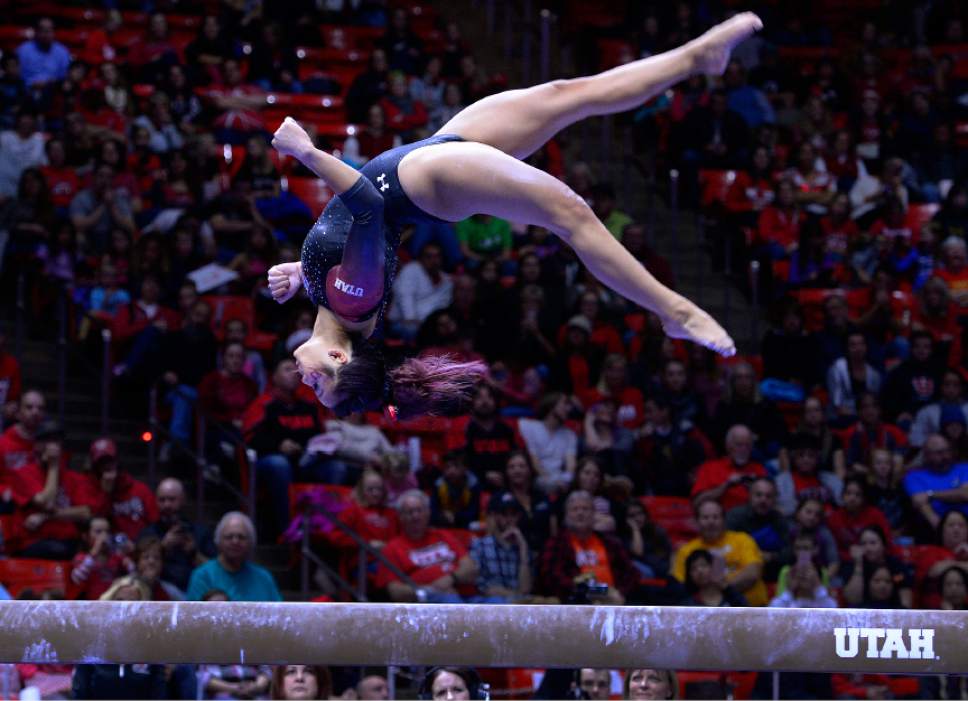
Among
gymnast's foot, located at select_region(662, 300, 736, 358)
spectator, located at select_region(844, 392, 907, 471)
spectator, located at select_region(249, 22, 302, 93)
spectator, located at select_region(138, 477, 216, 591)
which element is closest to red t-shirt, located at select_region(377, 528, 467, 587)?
spectator, located at select_region(138, 477, 216, 591)

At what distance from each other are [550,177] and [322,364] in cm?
110

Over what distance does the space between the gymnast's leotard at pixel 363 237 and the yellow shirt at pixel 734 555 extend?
4.72 m

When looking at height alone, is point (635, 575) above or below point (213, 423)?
below

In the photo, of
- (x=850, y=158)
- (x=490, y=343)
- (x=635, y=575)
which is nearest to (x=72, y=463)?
(x=490, y=343)

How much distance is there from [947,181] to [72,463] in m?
8.84

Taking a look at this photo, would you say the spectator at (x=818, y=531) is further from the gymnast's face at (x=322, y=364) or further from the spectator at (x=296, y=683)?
the gymnast's face at (x=322, y=364)

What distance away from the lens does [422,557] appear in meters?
9.82

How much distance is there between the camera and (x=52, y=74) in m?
14.2

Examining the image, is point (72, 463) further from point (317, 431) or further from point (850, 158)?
point (850, 158)

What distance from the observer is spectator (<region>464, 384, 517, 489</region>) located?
10789mm

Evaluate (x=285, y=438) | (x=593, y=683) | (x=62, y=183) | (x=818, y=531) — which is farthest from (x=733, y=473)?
(x=62, y=183)

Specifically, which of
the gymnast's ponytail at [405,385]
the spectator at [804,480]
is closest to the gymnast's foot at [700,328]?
the gymnast's ponytail at [405,385]

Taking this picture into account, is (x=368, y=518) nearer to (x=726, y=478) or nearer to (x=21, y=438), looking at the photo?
(x=21, y=438)

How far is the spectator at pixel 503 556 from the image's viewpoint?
9.57 metres
